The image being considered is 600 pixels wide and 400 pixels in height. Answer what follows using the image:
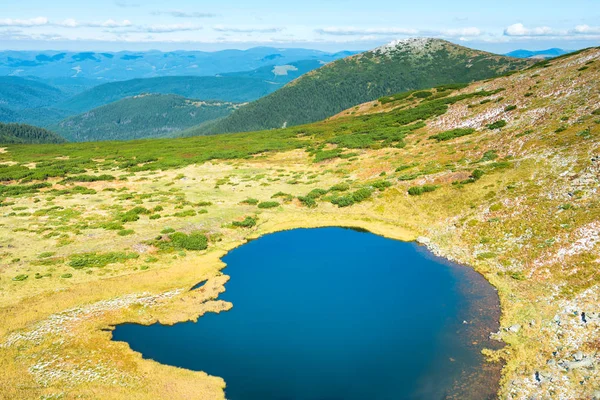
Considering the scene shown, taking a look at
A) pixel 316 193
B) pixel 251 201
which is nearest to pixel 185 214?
pixel 251 201

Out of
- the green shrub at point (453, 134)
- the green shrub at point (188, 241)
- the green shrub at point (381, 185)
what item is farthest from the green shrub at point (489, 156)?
the green shrub at point (188, 241)

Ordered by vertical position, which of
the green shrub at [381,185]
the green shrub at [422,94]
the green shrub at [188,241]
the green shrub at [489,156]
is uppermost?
the green shrub at [422,94]

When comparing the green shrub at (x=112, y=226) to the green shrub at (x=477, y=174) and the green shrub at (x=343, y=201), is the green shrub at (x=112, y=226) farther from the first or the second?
the green shrub at (x=477, y=174)

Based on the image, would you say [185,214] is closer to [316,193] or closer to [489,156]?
[316,193]

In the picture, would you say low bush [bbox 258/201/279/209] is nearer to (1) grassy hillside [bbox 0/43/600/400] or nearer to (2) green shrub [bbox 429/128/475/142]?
(1) grassy hillside [bbox 0/43/600/400]

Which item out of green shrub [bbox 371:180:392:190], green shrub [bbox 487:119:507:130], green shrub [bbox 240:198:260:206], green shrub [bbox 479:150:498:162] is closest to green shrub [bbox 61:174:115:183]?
green shrub [bbox 240:198:260:206]

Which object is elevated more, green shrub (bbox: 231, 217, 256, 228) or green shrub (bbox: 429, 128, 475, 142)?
green shrub (bbox: 429, 128, 475, 142)

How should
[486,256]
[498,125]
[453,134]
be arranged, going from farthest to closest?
[453,134] < [498,125] < [486,256]

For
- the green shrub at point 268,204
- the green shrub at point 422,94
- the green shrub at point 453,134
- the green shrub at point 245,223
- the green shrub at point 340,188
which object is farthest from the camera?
the green shrub at point 422,94
